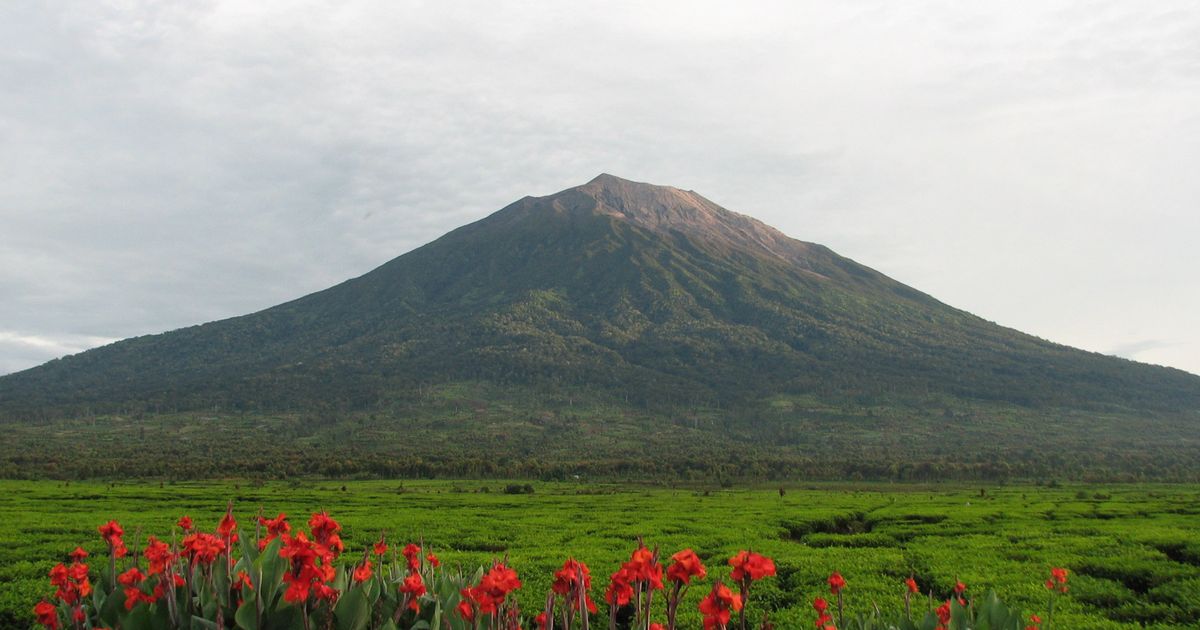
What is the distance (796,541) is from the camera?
1055 inches

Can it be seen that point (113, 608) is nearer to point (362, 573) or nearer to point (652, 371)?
point (362, 573)

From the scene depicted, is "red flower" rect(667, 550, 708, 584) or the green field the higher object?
"red flower" rect(667, 550, 708, 584)

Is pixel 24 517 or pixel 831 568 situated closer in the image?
pixel 831 568

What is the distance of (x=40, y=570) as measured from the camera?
17094mm

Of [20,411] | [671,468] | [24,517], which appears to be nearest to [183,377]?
[20,411]

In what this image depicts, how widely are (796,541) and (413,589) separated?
25184 mm

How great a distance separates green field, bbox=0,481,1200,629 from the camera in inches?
558

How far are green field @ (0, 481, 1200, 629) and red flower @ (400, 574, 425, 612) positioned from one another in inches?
166

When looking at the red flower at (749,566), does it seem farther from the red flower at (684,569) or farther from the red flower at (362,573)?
the red flower at (362,573)

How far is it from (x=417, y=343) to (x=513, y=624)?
189619 mm

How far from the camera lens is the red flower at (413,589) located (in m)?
4.39

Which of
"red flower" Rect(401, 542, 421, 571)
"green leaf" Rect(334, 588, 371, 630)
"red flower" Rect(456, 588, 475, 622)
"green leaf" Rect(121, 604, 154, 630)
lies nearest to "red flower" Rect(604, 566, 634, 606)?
"red flower" Rect(456, 588, 475, 622)

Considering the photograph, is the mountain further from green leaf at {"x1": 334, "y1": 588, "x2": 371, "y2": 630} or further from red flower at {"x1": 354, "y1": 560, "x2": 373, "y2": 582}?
green leaf at {"x1": 334, "y1": 588, "x2": 371, "y2": 630}

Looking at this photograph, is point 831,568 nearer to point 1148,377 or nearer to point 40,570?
point 40,570
